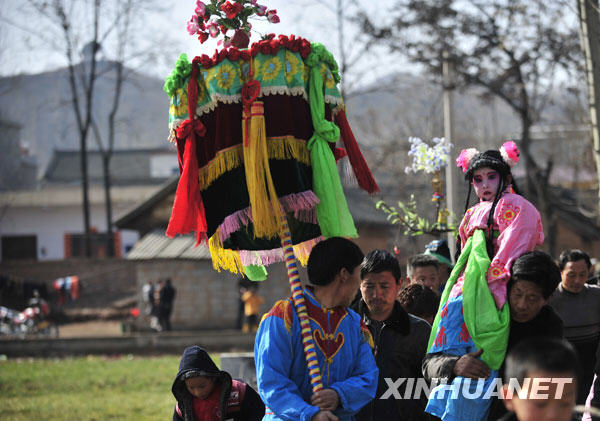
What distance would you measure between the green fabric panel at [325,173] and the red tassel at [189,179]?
0.67 metres

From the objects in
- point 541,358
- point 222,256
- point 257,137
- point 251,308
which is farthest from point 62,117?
point 541,358

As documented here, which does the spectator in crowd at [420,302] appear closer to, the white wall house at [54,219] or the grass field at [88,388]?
the grass field at [88,388]

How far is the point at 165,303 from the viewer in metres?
25.9

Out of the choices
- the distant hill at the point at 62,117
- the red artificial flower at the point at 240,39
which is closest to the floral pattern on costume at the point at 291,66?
the red artificial flower at the point at 240,39

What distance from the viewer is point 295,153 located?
4730 millimetres

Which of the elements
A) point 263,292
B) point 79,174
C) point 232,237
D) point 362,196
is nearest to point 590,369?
point 232,237

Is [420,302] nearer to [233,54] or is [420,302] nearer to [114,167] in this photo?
[233,54]

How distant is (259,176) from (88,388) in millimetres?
11643

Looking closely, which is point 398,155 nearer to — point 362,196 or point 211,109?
point 362,196

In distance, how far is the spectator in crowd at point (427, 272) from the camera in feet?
22.1

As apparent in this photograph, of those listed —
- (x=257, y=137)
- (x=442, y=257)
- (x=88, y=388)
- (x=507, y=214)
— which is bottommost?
(x=88, y=388)

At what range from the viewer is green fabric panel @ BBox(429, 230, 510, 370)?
14.4 feet

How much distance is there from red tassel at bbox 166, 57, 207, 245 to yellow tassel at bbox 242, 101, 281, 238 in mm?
308

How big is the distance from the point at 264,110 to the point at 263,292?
23.0 meters
